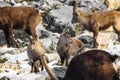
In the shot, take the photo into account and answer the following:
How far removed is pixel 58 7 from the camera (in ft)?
85.6

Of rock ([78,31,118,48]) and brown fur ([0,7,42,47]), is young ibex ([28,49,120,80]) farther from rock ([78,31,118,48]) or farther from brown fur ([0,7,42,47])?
brown fur ([0,7,42,47])

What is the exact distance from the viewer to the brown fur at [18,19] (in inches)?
850

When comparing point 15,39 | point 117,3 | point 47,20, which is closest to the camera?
point 15,39

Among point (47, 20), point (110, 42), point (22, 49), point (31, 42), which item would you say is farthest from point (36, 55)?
point (47, 20)

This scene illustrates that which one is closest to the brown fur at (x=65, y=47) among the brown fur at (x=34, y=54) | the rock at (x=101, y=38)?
the brown fur at (x=34, y=54)

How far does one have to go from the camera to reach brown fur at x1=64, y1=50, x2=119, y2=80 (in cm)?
903

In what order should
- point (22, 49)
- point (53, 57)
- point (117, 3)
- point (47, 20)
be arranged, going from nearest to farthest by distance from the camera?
point (53, 57)
point (22, 49)
point (47, 20)
point (117, 3)

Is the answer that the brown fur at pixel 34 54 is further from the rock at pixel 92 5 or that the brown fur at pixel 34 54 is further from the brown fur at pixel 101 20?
the rock at pixel 92 5

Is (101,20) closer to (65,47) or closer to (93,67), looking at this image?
(65,47)

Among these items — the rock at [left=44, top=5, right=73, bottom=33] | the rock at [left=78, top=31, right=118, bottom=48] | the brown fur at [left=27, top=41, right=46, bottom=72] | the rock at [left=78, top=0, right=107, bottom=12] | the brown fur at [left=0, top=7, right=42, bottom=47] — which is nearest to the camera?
the brown fur at [left=27, top=41, right=46, bottom=72]

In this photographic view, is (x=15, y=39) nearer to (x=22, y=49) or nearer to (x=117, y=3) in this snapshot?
(x=22, y=49)

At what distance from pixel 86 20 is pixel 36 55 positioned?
7171 mm

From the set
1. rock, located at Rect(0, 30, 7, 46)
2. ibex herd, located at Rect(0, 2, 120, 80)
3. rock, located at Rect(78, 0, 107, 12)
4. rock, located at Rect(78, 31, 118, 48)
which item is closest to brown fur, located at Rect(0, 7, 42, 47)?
ibex herd, located at Rect(0, 2, 120, 80)

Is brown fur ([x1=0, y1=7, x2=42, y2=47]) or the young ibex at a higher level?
the young ibex
